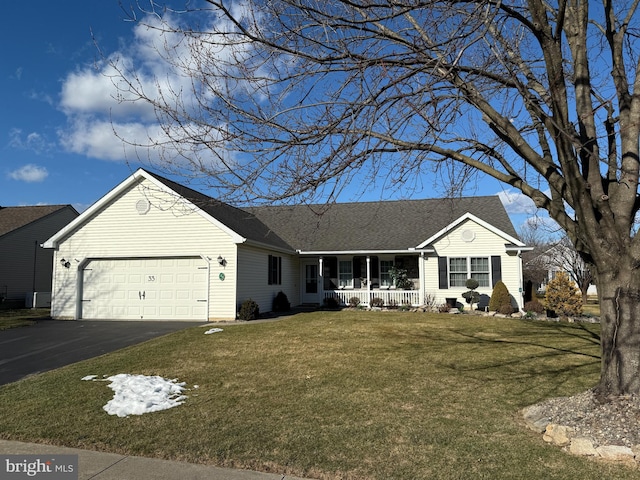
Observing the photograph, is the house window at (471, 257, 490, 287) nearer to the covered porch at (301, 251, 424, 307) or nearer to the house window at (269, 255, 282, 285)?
the covered porch at (301, 251, 424, 307)

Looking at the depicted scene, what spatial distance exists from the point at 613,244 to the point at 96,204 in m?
17.7

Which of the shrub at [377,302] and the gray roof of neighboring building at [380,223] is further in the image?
the gray roof of neighboring building at [380,223]

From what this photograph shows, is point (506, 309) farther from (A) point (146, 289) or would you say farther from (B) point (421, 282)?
(A) point (146, 289)

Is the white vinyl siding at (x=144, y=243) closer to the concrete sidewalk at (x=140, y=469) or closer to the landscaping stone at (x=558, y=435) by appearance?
the concrete sidewalk at (x=140, y=469)

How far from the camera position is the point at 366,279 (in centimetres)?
2236

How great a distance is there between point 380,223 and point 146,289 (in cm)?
1237

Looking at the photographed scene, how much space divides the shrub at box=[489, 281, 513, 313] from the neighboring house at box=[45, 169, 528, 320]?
89cm

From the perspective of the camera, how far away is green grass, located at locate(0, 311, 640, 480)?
170 inches

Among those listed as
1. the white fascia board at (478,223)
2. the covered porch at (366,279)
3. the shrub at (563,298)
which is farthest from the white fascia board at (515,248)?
the covered porch at (366,279)

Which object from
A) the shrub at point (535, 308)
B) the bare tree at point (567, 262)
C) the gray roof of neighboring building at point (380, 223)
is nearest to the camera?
the shrub at point (535, 308)

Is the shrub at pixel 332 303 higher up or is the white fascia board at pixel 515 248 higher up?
the white fascia board at pixel 515 248

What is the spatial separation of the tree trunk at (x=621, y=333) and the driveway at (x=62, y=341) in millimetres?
9449

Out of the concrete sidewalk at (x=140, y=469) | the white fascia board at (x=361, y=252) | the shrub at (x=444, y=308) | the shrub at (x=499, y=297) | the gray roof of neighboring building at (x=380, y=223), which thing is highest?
the gray roof of neighboring building at (x=380, y=223)

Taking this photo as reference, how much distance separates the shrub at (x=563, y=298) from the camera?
16844mm
